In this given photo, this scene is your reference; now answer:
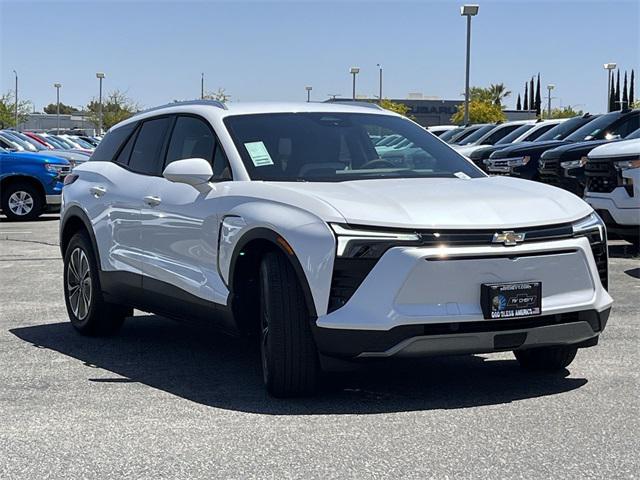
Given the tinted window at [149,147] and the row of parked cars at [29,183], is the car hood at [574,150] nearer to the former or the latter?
the tinted window at [149,147]

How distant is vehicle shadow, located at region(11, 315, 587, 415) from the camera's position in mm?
5699

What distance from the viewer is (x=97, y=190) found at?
25.8 feet

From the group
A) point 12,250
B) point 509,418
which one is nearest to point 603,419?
point 509,418

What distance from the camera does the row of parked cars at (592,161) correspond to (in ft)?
38.6

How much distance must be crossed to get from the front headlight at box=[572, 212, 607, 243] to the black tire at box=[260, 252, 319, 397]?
144 centimetres

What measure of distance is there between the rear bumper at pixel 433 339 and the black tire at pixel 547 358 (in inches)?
30.0

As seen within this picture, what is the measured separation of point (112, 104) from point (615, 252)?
9702 centimetres

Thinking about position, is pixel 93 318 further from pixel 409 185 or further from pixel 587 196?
pixel 587 196

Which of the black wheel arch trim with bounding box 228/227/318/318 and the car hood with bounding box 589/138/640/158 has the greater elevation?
the car hood with bounding box 589/138/640/158

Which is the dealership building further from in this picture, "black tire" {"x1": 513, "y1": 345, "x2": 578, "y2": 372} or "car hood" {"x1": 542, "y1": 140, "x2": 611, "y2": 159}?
"black tire" {"x1": 513, "y1": 345, "x2": 578, "y2": 372}

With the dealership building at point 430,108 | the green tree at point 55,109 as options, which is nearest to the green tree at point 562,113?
the dealership building at point 430,108

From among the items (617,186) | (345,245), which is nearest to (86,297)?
(345,245)

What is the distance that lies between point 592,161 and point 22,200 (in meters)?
11.3

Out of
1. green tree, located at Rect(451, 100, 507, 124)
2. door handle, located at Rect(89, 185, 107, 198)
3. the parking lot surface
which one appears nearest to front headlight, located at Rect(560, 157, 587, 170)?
the parking lot surface
